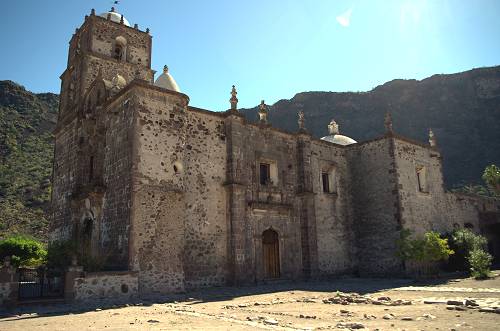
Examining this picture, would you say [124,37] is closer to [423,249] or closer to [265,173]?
[265,173]

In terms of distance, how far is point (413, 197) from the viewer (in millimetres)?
22188

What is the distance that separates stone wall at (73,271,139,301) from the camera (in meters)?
12.2

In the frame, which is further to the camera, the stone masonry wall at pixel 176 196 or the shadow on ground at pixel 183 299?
the stone masonry wall at pixel 176 196

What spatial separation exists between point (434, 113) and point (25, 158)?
6154 centimetres

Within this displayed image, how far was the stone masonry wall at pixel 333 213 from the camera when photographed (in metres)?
21.2

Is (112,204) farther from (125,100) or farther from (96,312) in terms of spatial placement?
(96,312)

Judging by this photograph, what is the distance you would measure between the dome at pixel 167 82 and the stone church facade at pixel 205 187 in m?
0.07

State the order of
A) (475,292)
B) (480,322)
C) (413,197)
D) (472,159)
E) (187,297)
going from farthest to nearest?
(472,159)
(413,197)
(187,297)
(475,292)
(480,322)

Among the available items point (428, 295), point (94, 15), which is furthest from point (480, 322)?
point (94, 15)

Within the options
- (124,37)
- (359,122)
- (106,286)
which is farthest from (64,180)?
(359,122)

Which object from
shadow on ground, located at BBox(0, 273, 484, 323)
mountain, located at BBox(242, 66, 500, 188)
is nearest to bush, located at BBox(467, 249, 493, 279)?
shadow on ground, located at BBox(0, 273, 484, 323)

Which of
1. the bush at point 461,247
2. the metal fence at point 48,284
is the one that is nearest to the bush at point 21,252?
the metal fence at point 48,284

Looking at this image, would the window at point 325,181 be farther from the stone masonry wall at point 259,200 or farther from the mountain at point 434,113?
the mountain at point 434,113

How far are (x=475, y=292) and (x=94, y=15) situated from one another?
20465mm
